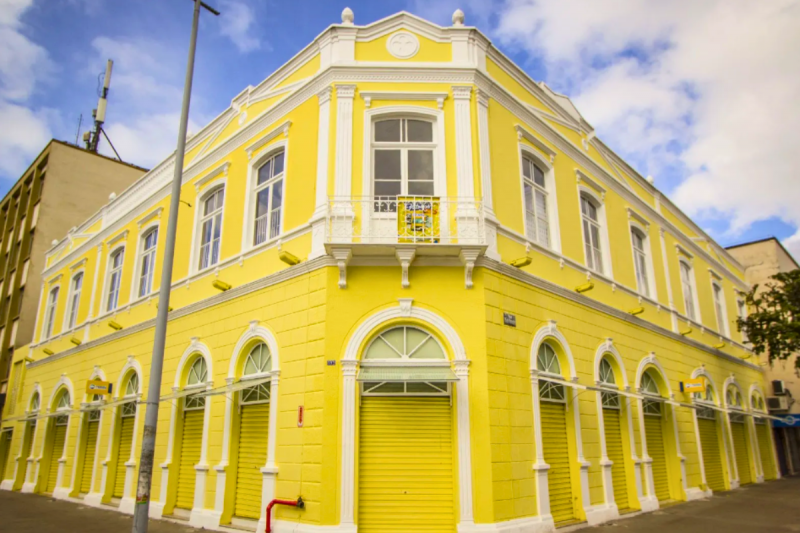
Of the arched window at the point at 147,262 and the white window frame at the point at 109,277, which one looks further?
the white window frame at the point at 109,277

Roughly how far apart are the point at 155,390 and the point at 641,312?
12.6 m

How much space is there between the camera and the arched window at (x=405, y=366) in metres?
10.1

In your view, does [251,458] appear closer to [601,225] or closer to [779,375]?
[601,225]

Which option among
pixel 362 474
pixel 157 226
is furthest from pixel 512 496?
pixel 157 226

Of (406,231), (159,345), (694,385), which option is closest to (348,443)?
(159,345)

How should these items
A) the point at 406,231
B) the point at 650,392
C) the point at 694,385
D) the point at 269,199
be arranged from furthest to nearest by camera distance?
the point at 694,385, the point at 650,392, the point at 269,199, the point at 406,231

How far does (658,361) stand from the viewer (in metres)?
16.8

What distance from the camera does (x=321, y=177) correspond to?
11.6 metres

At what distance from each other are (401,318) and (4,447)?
22.4 m

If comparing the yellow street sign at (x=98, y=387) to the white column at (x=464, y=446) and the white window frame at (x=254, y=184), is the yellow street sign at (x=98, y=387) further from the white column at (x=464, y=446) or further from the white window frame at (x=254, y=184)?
the white column at (x=464, y=446)

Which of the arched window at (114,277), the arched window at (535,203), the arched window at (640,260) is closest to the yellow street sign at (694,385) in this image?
the arched window at (640,260)

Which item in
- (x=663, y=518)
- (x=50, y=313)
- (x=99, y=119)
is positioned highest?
(x=99, y=119)

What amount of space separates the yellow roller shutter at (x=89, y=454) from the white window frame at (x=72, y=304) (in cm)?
450

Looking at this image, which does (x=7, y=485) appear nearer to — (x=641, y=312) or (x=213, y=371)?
(x=213, y=371)
